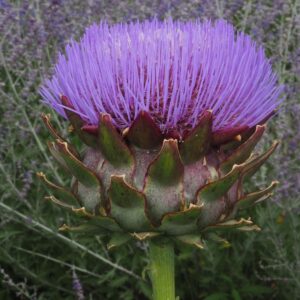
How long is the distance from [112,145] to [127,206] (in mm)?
110

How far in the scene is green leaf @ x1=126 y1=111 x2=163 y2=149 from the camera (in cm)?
115

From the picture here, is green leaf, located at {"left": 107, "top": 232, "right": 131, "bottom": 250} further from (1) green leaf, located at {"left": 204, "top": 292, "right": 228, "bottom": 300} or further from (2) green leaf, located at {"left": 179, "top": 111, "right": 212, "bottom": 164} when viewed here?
(1) green leaf, located at {"left": 204, "top": 292, "right": 228, "bottom": 300}

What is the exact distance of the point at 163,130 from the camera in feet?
3.93

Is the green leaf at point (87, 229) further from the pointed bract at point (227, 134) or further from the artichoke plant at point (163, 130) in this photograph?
the pointed bract at point (227, 134)

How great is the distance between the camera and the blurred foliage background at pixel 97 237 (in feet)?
6.48

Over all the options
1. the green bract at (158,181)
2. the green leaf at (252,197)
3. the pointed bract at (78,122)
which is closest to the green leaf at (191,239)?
the green bract at (158,181)

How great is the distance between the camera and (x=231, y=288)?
2002mm

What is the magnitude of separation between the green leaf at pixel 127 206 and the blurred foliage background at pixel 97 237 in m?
0.75

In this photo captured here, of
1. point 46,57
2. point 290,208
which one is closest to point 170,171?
point 290,208

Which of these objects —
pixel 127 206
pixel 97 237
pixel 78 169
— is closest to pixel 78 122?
pixel 78 169

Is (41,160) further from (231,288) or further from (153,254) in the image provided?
(153,254)

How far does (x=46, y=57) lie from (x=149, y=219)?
127cm

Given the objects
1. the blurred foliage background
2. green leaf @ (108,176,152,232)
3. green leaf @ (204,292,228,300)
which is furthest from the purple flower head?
green leaf @ (204,292,228,300)

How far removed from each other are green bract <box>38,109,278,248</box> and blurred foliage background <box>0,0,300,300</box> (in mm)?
696
